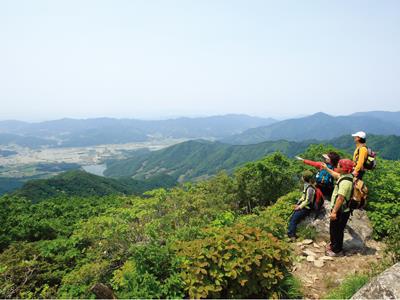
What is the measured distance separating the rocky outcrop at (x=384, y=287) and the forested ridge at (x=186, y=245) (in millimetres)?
1291

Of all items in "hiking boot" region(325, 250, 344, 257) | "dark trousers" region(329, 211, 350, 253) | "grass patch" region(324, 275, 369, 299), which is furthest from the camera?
"hiking boot" region(325, 250, 344, 257)

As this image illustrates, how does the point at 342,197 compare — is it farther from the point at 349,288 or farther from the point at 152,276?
the point at 152,276

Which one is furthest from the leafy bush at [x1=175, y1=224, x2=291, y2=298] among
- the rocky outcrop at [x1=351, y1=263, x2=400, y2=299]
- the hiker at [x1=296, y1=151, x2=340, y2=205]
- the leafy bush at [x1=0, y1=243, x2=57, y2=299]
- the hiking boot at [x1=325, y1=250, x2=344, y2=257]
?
the leafy bush at [x1=0, y1=243, x2=57, y2=299]

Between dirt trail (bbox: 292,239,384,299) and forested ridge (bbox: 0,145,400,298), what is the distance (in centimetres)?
61

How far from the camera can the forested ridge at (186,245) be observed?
4.84 m

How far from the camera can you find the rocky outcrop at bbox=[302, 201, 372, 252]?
7.66 m

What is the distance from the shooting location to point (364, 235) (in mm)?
8203

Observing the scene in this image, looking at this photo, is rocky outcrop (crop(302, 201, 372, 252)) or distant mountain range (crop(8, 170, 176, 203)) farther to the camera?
distant mountain range (crop(8, 170, 176, 203))

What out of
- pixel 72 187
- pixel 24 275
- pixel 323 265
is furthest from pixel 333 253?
pixel 72 187

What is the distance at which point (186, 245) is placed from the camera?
5379 mm

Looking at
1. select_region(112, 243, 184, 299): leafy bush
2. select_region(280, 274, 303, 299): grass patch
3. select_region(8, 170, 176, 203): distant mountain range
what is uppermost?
select_region(112, 243, 184, 299): leafy bush

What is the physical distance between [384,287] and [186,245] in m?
3.32

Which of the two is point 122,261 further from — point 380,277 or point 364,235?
point 364,235

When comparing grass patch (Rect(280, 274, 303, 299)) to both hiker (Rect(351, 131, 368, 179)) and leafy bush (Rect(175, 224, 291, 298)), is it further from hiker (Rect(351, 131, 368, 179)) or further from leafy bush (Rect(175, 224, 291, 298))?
hiker (Rect(351, 131, 368, 179))
